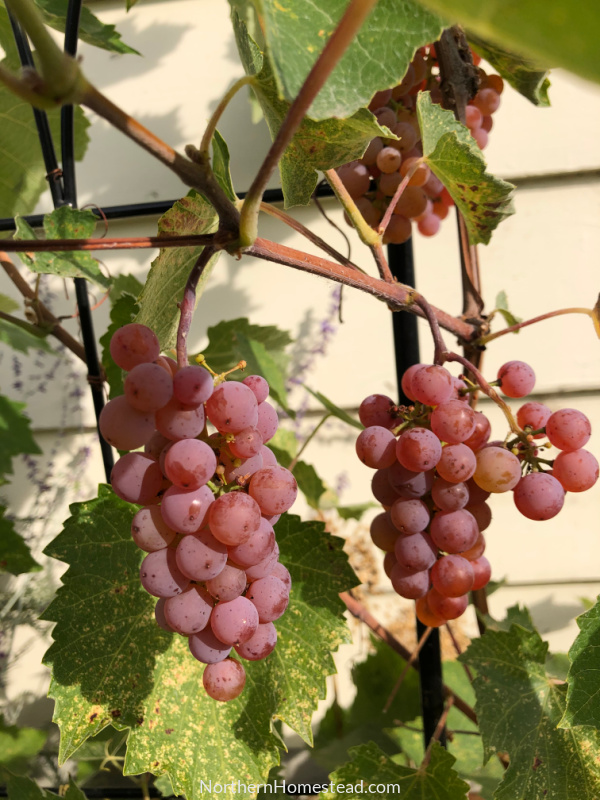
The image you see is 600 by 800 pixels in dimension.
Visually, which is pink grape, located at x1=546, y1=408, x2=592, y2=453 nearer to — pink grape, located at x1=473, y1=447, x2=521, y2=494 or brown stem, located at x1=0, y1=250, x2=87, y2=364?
pink grape, located at x1=473, y1=447, x2=521, y2=494

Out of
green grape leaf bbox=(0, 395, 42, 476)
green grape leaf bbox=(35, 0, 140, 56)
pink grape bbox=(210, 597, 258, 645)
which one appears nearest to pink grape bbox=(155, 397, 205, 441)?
pink grape bbox=(210, 597, 258, 645)

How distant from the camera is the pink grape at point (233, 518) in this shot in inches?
11.2

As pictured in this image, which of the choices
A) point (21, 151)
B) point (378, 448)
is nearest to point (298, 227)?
point (378, 448)

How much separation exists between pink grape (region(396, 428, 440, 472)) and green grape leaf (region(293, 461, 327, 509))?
0.99 ft

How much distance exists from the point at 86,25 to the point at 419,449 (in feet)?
1.72

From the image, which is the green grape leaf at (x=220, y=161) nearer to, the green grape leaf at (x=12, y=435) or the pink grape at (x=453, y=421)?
the pink grape at (x=453, y=421)

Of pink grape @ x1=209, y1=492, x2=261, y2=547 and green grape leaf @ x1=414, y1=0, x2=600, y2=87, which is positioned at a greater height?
green grape leaf @ x1=414, y1=0, x2=600, y2=87

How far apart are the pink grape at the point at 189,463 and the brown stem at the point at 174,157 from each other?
0.11 meters

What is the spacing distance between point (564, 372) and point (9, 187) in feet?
2.72

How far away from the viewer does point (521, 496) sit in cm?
38

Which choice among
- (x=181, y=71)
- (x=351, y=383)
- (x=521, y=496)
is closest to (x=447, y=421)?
(x=521, y=496)

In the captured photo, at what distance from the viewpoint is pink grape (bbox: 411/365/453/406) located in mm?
357

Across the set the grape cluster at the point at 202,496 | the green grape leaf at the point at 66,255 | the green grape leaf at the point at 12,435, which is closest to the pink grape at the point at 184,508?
the grape cluster at the point at 202,496

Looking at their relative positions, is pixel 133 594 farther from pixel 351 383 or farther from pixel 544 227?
pixel 544 227
